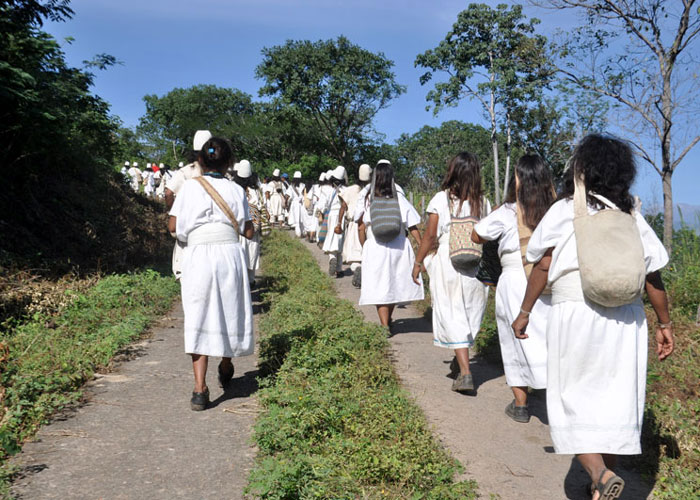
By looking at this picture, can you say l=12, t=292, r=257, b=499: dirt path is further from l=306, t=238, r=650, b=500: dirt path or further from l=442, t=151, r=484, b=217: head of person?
l=442, t=151, r=484, b=217: head of person

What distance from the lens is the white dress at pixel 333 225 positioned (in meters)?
12.6

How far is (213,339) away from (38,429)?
1355 mm

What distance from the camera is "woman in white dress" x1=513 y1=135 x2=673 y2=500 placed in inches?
130

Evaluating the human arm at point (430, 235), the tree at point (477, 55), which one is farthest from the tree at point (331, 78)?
the human arm at point (430, 235)

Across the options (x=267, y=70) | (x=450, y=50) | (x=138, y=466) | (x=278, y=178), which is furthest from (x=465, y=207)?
(x=267, y=70)

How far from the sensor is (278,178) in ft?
83.8

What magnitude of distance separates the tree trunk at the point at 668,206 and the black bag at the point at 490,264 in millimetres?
6018

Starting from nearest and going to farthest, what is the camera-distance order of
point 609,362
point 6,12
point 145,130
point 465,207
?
point 609,362, point 465,207, point 6,12, point 145,130

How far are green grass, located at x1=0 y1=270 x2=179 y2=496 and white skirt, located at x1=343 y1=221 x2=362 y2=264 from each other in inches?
123

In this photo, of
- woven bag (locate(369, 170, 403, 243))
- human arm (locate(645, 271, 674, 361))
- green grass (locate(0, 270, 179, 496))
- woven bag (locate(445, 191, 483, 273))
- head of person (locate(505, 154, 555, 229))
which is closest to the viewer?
human arm (locate(645, 271, 674, 361))

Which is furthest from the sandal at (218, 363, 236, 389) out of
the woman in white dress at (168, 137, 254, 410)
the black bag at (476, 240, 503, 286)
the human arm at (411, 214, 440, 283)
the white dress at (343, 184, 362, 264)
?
the white dress at (343, 184, 362, 264)

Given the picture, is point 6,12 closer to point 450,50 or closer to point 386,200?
point 386,200

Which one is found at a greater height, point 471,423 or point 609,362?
point 609,362

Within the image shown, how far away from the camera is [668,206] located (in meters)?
11.0
